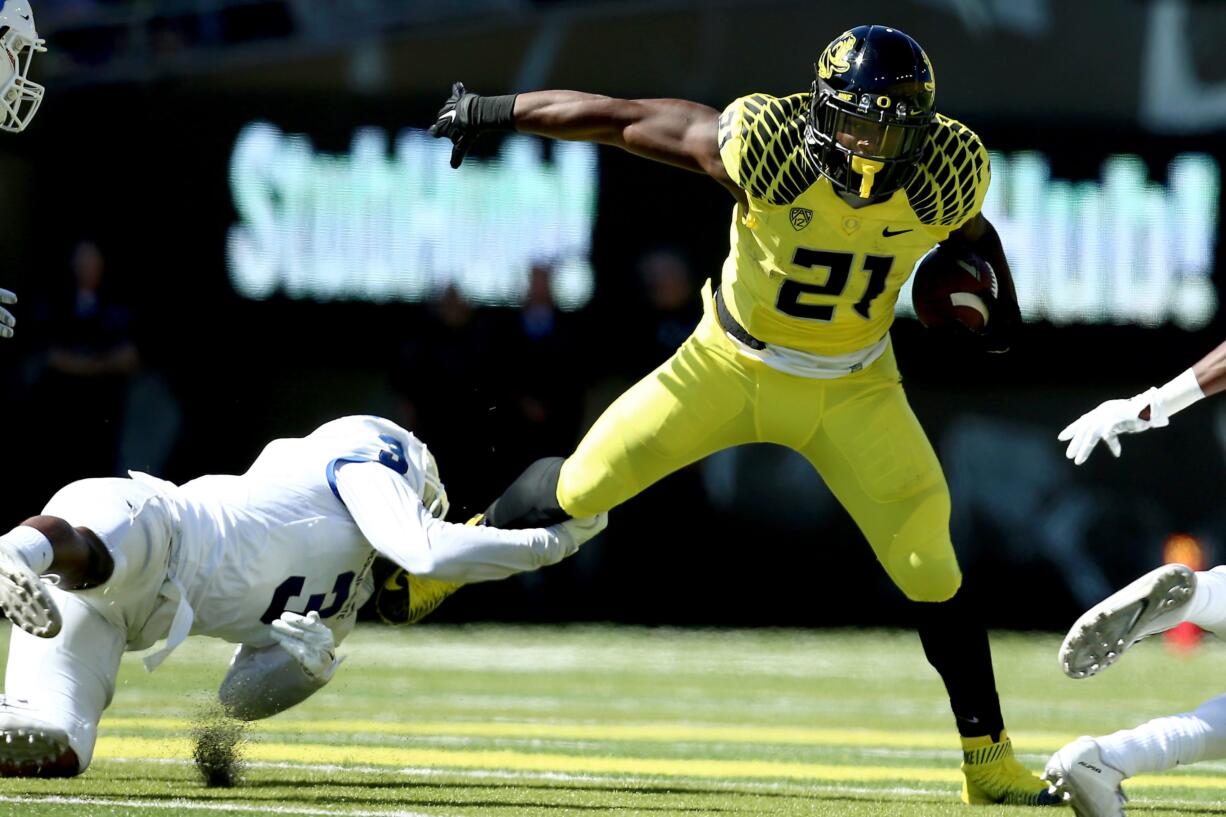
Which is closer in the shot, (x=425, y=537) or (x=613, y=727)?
(x=425, y=537)

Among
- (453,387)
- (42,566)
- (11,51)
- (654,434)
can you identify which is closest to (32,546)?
(42,566)

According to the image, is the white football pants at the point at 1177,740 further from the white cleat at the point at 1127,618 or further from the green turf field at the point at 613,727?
the green turf field at the point at 613,727

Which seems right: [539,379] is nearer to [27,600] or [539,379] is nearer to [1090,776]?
[27,600]

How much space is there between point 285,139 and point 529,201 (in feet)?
3.36

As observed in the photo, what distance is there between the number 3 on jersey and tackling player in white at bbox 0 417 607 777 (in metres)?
0.68

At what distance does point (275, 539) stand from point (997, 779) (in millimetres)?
1664

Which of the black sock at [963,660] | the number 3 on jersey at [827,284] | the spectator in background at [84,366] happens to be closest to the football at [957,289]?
the number 3 on jersey at [827,284]

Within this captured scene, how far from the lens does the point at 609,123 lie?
4250 millimetres

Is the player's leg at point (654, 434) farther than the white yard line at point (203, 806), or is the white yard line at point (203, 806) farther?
the player's leg at point (654, 434)

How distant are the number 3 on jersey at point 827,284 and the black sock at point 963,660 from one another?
701mm

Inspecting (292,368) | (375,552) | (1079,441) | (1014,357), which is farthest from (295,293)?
(1079,441)

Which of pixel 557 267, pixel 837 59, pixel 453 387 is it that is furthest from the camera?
pixel 557 267

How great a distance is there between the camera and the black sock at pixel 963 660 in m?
4.22

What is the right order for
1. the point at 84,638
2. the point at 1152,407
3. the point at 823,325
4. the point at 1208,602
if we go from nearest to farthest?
the point at 1208,602, the point at 1152,407, the point at 84,638, the point at 823,325
